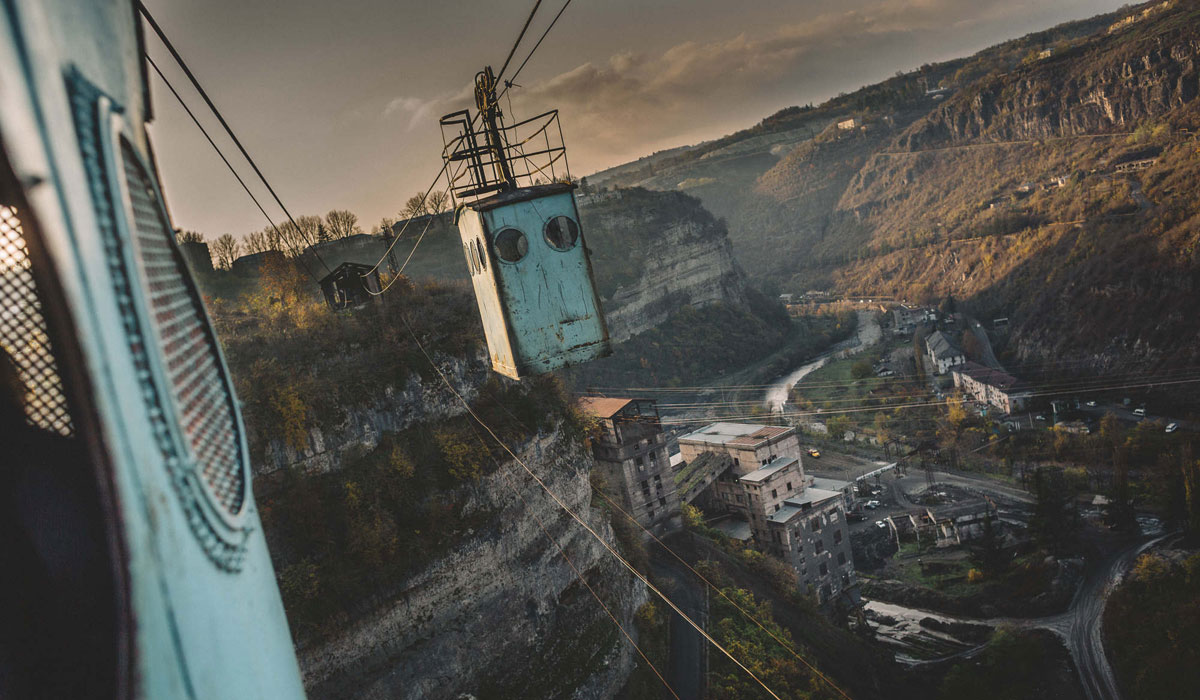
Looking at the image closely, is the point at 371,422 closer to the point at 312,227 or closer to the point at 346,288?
the point at 346,288

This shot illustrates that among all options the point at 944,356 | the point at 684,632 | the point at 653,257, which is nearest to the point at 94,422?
the point at 684,632

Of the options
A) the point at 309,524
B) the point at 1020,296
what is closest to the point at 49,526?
the point at 309,524

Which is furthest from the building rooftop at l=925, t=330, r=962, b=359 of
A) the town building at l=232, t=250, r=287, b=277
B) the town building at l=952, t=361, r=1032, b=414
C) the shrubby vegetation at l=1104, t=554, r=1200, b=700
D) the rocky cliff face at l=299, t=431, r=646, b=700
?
the town building at l=232, t=250, r=287, b=277

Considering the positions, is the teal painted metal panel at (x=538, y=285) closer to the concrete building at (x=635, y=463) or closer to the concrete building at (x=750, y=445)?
the concrete building at (x=635, y=463)

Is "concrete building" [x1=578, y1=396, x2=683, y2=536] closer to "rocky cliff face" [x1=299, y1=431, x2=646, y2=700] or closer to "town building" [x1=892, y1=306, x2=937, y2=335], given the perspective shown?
"rocky cliff face" [x1=299, y1=431, x2=646, y2=700]

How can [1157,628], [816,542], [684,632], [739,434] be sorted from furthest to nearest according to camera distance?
1. [739,434]
2. [816,542]
3. [1157,628]
4. [684,632]

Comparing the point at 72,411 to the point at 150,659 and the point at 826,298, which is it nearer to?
the point at 150,659

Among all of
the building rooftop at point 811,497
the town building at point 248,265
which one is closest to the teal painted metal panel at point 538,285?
the building rooftop at point 811,497
